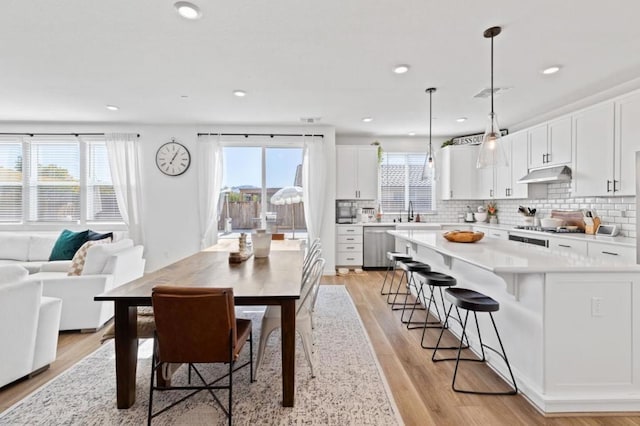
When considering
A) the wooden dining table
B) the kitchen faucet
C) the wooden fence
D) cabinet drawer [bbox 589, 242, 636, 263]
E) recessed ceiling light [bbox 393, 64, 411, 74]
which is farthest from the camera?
the kitchen faucet

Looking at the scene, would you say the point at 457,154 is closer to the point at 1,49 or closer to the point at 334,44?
the point at 334,44

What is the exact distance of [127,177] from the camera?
541cm

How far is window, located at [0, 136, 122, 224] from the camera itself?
17.8 ft

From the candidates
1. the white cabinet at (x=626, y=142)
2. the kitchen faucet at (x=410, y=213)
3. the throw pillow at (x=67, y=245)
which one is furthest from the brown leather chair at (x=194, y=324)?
the kitchen faucet at (x=410, y=213)

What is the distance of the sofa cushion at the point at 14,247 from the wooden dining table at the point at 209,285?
3.70m

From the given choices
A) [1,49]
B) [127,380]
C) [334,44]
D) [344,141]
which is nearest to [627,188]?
[334,44]

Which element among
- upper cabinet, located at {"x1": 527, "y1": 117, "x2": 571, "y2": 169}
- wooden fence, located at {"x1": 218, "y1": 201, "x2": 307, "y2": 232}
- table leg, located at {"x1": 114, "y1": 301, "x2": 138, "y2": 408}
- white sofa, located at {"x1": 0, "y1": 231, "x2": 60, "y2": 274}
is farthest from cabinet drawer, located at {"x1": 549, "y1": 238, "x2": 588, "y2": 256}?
white sofa, located at {"x1": 0, "y1": 231, "x2": 60, "y2": 274}

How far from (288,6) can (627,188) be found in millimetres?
3802

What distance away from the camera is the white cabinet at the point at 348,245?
5957 mm

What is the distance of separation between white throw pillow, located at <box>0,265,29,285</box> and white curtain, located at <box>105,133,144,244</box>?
3281mm

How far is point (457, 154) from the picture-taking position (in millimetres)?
6094

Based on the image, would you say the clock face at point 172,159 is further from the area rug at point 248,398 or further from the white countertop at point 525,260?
the white countertop at point 525,260

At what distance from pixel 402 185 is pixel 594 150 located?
10.8 ft

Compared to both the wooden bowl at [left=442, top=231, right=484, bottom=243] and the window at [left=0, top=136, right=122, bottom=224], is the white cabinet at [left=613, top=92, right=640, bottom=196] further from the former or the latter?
the window at [left=0, top=136, right=122, bottom=224]
